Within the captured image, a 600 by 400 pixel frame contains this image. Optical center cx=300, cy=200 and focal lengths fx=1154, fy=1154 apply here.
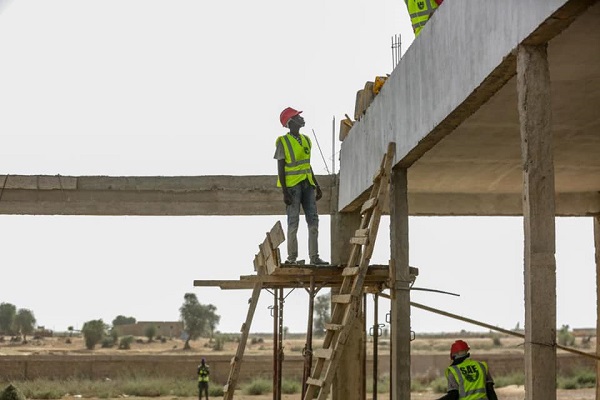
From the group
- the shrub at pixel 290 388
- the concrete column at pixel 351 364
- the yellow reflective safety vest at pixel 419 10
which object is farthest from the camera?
the shrub at pixel 290 388

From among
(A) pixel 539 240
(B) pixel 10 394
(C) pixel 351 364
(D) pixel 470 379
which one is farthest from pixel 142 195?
(B) pixel 10 394

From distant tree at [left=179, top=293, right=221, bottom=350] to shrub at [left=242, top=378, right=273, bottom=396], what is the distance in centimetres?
4532

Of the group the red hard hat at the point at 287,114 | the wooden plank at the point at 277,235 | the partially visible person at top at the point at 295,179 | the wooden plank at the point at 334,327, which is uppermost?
the red hard hat at the point at 287,114

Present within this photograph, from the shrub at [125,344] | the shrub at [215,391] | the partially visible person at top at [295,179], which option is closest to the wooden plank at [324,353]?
the partially visible person at top at [295,179]

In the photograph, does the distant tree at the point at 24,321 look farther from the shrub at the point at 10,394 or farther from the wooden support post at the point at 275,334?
the wooden support post at the point at 275,334

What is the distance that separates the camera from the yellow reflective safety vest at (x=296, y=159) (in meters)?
14.3

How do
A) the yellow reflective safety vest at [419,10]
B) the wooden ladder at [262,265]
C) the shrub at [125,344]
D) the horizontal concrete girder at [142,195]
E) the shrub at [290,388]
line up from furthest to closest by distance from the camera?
1. the shrub at [125,344]
2. the shrub at [290,388]
3. the horizontal concrete girder at [142,195]
4. the wooden ladder at [262,265]
5. the yellow reflective safety vest at [419,10]

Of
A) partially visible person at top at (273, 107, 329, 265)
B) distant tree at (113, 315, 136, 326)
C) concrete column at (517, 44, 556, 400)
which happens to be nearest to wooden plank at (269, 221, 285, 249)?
partially visible person at top at (273, 107, 329, 265)

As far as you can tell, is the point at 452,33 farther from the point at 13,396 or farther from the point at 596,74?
the point at 13,396

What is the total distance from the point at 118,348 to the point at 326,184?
57.7 m

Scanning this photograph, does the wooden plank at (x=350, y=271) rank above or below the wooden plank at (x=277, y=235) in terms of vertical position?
below

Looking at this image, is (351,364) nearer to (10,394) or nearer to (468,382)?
(468,382)

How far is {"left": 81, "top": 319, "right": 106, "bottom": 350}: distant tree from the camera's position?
239 feet

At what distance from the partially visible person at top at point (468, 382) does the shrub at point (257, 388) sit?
98.5 ft
